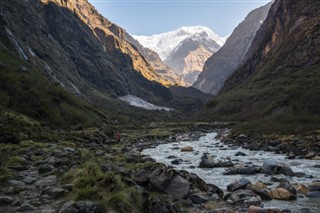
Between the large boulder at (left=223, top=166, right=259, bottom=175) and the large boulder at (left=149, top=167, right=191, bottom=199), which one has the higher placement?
the large boulder at (left=223, top=166, right=259, bottom=175)

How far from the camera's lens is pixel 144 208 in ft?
42.9

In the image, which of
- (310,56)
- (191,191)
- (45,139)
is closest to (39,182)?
(191,191)

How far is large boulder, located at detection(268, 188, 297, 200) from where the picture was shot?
1659 centimetres

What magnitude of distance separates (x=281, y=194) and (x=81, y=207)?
10.6 m

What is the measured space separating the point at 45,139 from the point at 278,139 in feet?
101

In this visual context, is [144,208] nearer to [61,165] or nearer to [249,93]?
[61,165]

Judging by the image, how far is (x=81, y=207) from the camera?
1119 centimetres

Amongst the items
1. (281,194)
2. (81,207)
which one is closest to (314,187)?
(281,194)

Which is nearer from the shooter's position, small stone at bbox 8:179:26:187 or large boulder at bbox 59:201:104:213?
large boulder at bbox 59:201:104:213

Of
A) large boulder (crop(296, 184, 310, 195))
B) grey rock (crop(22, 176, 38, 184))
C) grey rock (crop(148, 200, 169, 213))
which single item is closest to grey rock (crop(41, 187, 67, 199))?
grey rock (crop(22, 176, 38, 184))

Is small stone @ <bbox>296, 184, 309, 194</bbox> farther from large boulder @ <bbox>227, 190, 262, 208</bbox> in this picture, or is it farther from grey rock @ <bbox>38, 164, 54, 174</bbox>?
grey rock @ <bbox>38, 164, 54, 174</bbox>

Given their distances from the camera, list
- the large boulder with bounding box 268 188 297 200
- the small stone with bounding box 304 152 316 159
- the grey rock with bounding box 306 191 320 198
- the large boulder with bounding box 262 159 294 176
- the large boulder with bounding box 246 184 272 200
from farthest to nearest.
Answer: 1. the small stone with bounding box 304 152 316 159
2. the large boulder with bounding box 262 159 294 176
3. the grey rock with bounding box 306 191 320 198
4. the large boulder with bounding box 246 184 272 200
5. the large boulder with bounding box 268 188 297 200

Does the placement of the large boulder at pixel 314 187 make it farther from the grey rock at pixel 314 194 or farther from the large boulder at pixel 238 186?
the large boulder at pixel 238 186

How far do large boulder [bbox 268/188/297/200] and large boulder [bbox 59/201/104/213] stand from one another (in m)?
9.69
